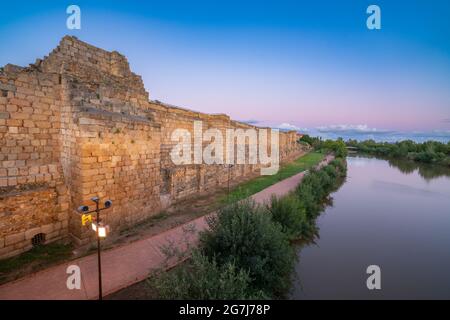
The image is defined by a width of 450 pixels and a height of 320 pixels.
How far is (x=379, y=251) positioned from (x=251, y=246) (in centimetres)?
596

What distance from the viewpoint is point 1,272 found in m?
4.55

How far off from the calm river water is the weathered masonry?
19.2ft

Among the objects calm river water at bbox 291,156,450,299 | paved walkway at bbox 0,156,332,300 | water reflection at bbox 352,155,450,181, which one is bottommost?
calm river water at bbox 291,156,450,299

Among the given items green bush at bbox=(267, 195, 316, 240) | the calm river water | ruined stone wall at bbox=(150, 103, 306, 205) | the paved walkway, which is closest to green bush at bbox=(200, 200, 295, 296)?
the paved walkway

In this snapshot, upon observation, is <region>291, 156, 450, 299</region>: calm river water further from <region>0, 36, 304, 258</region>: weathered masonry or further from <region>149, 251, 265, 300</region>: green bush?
<region>0, 36, 304, 258</region>: weathered masonry

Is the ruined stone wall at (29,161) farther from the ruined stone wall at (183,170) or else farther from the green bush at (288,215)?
the green bush at (288,215)

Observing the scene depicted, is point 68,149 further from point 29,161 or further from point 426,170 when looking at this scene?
point 426,170

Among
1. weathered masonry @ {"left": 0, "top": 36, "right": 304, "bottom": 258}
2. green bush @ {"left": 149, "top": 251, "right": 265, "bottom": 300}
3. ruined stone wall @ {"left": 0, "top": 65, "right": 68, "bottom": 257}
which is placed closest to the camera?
green bush @ {"left": 149, "top": 251, "right": 265, "bottom": 300}

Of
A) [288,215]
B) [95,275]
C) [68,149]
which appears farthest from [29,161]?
[288,215]

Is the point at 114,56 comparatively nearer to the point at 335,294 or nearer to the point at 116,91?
the point at 116,91

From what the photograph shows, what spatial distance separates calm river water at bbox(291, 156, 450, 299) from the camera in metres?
5.62

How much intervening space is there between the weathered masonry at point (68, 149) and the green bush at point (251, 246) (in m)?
3.59

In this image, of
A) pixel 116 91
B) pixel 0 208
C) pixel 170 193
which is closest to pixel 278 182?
pixel 170 193

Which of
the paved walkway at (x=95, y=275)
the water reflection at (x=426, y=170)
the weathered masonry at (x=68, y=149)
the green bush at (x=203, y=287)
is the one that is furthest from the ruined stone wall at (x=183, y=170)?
the water reflection at (x=426, y=170)
